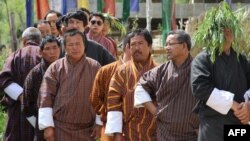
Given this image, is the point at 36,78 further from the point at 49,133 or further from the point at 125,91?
the point at 125,91

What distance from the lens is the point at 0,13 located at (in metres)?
28.4

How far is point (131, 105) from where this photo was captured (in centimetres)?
517

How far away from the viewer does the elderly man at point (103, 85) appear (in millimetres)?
5336

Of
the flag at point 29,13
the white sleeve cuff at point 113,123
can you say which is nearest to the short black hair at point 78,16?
the white sleeve cuff at point 113,123

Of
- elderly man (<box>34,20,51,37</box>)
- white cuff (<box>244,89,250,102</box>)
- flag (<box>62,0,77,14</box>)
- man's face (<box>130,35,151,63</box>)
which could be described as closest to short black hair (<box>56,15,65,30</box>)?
elderly man (<box>34,20,51,37</box>)

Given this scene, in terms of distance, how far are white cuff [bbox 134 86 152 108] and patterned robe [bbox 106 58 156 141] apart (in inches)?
5.4

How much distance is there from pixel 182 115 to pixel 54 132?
4.03 feet

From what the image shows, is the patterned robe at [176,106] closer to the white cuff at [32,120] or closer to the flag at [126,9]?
the white cuff at [32,120]

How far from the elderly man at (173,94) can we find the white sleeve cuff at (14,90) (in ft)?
4.91

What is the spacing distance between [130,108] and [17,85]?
143 cm

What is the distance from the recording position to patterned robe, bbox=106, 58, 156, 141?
5.15 metres

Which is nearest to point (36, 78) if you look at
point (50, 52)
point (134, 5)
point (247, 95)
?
point (50, 52)

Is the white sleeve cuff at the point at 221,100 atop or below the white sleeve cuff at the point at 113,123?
atop

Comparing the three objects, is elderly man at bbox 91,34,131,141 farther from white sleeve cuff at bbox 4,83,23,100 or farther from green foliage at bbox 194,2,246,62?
white sleeve cuff at bbox 4,83,23,100
